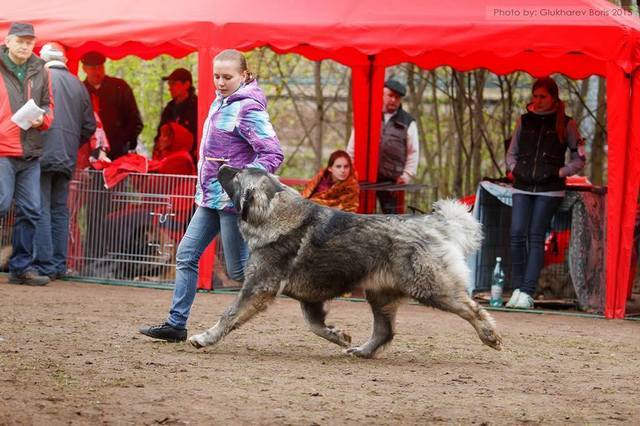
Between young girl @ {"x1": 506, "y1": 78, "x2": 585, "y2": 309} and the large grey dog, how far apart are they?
4.03 m

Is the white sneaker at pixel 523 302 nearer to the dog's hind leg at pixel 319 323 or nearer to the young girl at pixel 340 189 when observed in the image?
the young girl at pixel 340 189

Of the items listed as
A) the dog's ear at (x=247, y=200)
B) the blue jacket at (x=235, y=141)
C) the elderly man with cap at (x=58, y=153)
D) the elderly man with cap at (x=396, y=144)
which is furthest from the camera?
the elderly man with cap at (x=396, y=144)

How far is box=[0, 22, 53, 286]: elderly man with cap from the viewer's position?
36.0 feet

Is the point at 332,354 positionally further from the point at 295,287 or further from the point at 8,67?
the point at 8,67

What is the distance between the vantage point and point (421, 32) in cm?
1105

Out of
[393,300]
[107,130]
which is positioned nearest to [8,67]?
[107,130]

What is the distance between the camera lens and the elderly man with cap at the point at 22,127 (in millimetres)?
10961

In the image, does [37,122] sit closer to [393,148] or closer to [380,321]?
[380,321]

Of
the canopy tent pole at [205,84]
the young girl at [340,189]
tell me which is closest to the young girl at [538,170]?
the young girl at [340,189]

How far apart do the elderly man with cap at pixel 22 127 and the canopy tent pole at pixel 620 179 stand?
16.6ft

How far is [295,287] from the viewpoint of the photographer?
7816 mm

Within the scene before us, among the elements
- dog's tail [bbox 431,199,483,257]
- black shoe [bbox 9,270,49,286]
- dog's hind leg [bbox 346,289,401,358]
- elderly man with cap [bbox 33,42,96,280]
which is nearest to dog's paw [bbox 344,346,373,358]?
dog's hind leg [bbox 346,289,401,358]

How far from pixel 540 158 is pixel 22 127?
4860mm

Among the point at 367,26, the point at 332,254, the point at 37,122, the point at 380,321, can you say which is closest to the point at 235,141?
the point at 332,254
